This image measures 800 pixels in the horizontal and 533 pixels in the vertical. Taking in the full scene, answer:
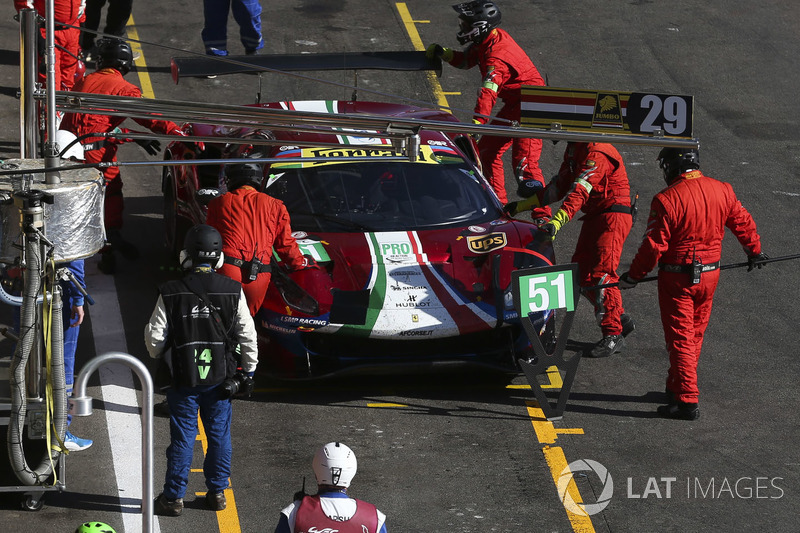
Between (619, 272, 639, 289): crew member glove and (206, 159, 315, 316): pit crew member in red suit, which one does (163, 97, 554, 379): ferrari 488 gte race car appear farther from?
(619, 272, 639, 289): crew member glove

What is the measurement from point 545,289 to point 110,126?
415cm

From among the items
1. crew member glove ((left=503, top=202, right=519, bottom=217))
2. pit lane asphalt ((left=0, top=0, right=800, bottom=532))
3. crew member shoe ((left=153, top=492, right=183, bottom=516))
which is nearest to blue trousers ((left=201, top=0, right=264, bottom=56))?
pit lane asphalt ((left=0, top=0, right=800, bottom=532))

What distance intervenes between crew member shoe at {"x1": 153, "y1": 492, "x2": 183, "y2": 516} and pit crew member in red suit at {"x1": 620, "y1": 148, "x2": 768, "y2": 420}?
355 centimetres

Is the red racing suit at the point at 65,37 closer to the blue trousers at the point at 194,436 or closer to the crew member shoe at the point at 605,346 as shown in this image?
the crew member shoe at the point at 605,346

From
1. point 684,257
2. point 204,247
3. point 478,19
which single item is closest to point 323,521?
point 204,247

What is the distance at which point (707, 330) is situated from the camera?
33.6 feet

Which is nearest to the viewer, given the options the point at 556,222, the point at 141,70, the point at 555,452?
the point at 555,452

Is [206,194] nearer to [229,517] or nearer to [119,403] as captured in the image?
[119,403]

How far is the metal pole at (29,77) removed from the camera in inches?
260

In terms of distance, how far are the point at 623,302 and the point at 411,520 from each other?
4.02m

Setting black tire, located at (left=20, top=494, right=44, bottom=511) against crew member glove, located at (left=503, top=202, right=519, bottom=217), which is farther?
crew member glove, located at (left=503, top=202, right=519, bottom=217)

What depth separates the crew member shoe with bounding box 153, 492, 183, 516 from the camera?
7293 mm

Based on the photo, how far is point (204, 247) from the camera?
718cm

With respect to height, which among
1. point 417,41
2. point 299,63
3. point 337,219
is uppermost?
point 299,63
